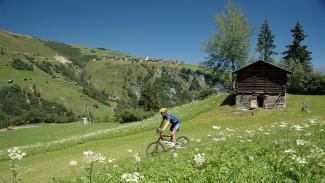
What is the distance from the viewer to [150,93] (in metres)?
112

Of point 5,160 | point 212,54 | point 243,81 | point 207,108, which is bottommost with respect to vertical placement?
point 5,160

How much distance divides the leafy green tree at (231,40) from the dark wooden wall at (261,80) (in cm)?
1706

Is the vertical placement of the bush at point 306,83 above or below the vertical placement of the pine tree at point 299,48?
below

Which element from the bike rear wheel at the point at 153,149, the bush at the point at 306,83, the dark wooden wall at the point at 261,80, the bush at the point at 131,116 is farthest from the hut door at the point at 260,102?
the bush at the point at 131,116

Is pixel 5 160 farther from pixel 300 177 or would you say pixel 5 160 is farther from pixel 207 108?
pixel 300 177

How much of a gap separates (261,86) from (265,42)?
43705 mm

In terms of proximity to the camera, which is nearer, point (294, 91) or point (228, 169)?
point (228, 169)

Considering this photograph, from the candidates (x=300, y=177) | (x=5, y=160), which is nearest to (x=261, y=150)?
(x=300, y=177)

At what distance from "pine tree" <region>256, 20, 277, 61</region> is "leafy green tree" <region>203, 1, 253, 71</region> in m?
22.0

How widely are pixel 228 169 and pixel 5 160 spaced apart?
3358cm

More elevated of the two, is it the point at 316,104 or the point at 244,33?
the point at 244,33

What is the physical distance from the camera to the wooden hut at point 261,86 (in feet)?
176

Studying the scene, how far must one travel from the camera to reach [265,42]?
95125mm

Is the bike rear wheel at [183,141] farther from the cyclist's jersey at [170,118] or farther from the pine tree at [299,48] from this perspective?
the pine tree at [299,48]
